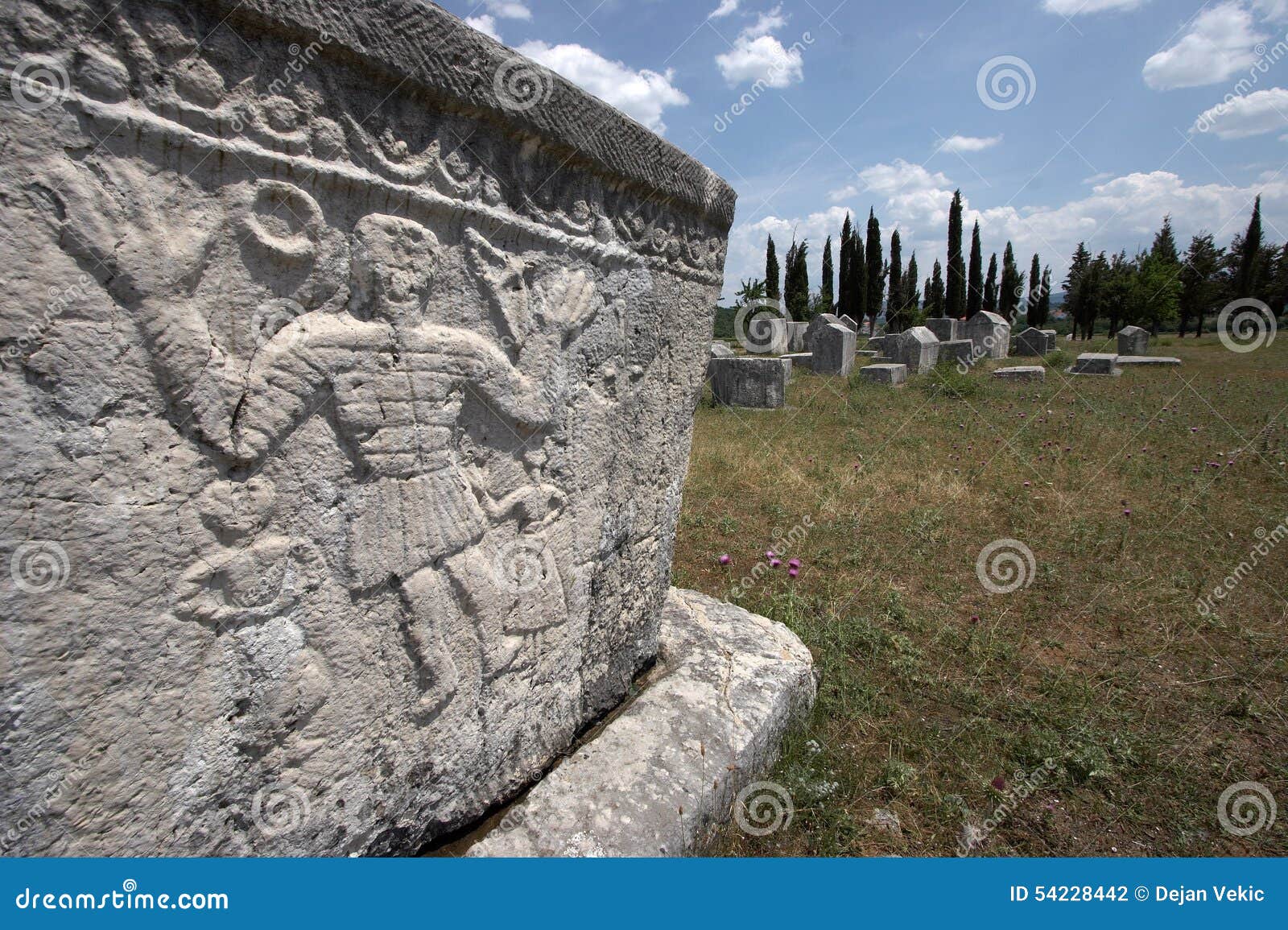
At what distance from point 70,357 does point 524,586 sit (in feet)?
3.61

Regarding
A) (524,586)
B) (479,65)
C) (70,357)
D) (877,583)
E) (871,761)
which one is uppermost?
(479,65)

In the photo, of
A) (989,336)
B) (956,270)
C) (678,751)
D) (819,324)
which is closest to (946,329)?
(989,336)

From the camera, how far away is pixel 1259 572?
4258 mm

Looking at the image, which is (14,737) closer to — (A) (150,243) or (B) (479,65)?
(A) (150,243)

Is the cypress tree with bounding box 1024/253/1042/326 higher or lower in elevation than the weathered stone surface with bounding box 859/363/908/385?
higher

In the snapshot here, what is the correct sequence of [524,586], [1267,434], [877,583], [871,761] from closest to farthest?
A: [524,586] < [871,761] < [877,583] < [1267,434]

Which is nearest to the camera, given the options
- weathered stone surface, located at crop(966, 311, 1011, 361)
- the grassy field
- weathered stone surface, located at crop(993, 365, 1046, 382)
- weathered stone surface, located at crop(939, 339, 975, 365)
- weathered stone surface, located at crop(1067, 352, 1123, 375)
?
the grassy field

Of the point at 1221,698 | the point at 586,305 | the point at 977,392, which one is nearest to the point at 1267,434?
the point at 977,392

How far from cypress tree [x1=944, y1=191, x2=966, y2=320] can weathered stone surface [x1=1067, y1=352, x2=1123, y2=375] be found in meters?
15.7

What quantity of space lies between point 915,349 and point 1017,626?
1185 centimetres

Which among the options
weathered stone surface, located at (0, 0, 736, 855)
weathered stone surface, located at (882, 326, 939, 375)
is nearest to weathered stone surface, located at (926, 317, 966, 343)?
weathered stone surface, located at (882, 326, 939, 375)

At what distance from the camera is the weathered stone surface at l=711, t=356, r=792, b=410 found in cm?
976

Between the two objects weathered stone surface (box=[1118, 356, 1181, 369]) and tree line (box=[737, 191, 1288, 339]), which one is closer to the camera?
weathered stone surface (box=[1118, 356, 1181, 369])

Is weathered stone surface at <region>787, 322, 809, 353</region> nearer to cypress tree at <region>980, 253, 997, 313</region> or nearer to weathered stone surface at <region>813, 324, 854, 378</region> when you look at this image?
weathered stone surface at <region>813, 324, 854, 378</region>
